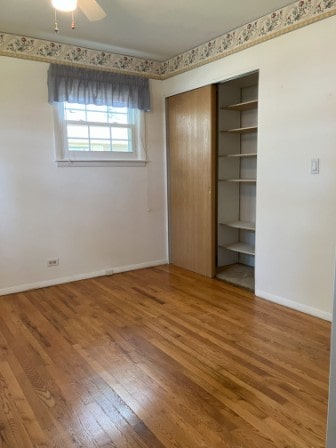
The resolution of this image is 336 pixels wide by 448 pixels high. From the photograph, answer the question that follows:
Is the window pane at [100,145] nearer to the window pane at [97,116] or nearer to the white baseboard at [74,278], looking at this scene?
the window pane at [97,116]

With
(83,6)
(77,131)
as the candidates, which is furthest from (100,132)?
(83,6)

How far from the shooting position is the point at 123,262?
4465 millimetres

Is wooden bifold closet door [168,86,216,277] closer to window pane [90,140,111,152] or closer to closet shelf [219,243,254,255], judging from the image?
closet shelf [219,243,254,255]

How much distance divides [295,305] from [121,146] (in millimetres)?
2708

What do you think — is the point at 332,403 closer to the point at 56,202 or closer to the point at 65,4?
the point at 65,4

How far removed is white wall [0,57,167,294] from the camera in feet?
11.7

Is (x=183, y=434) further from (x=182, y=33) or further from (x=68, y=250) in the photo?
(x=182, y=33)

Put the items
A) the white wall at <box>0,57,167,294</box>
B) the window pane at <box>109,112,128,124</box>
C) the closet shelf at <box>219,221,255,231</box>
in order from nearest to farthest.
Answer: the white wall at <box>0,57,167,294</box> < the closet shelf at <box>219,221,255,231</box> < the window pane at <box>109,112,128,124</box>

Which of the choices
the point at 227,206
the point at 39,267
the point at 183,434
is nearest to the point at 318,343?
the point at 183,434

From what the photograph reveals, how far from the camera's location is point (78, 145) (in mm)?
3998

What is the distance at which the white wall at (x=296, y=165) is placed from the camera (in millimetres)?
2791

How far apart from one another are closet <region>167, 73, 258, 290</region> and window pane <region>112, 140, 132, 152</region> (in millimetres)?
568

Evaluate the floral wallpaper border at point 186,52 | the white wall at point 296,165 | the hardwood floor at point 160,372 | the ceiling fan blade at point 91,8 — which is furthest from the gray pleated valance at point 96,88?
the hardwood floor at point 160,372

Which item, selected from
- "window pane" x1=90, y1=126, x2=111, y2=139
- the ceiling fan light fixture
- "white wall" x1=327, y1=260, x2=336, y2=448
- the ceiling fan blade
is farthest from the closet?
"white wall" x1=327, y1=260, x2=336, y2=448
